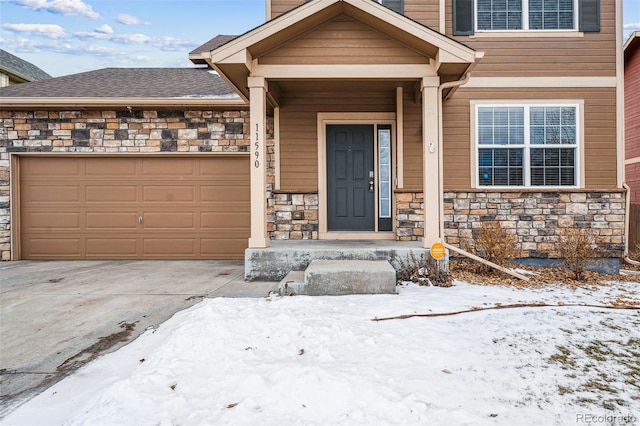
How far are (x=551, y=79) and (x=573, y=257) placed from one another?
3161mm

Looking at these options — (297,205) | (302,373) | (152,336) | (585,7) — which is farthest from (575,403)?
(585,7)

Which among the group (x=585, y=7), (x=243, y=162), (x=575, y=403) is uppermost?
(x=585, y=7)

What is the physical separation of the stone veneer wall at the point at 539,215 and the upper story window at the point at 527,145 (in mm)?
272

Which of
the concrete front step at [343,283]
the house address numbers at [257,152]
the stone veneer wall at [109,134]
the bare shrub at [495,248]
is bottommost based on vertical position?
the concrete front step at [343,283]

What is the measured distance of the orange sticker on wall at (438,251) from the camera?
4.59m

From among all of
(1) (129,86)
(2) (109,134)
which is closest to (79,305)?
(2) (109,134)

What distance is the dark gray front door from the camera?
21.2 feet

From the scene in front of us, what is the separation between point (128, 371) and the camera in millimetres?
2367

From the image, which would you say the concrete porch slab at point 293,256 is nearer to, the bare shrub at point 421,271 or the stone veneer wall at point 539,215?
the bare shrub at point 421,271

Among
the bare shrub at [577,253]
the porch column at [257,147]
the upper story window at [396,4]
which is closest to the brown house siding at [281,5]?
the upper story window at [396,4]

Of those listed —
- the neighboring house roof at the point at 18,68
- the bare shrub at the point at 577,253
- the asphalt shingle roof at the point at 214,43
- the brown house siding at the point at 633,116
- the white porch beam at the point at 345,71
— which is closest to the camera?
the white porch beam at the point at 345,71

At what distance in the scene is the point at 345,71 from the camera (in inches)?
189

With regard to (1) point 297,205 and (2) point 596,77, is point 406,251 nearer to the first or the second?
(1) point 297,205

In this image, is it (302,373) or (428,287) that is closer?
(302,373)
